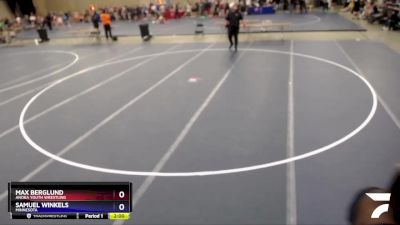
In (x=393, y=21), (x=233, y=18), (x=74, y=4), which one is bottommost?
(x=393, y=21)

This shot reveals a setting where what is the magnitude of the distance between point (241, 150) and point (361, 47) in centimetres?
1032

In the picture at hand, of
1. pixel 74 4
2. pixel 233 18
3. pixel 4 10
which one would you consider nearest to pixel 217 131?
pixel 233 18

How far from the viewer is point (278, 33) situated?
63.7 feet

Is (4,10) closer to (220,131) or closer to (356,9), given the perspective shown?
(356,9)

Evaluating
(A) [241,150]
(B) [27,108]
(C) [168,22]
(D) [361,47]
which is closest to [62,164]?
(A) [241,150]

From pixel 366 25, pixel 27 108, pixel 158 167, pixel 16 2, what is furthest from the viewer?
pixel 16 2

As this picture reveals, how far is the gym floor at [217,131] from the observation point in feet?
17.3

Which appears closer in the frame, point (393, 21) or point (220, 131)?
point (220, 131)

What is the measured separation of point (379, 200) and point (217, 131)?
502 centimetres

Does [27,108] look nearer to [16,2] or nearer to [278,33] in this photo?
[278,33]
